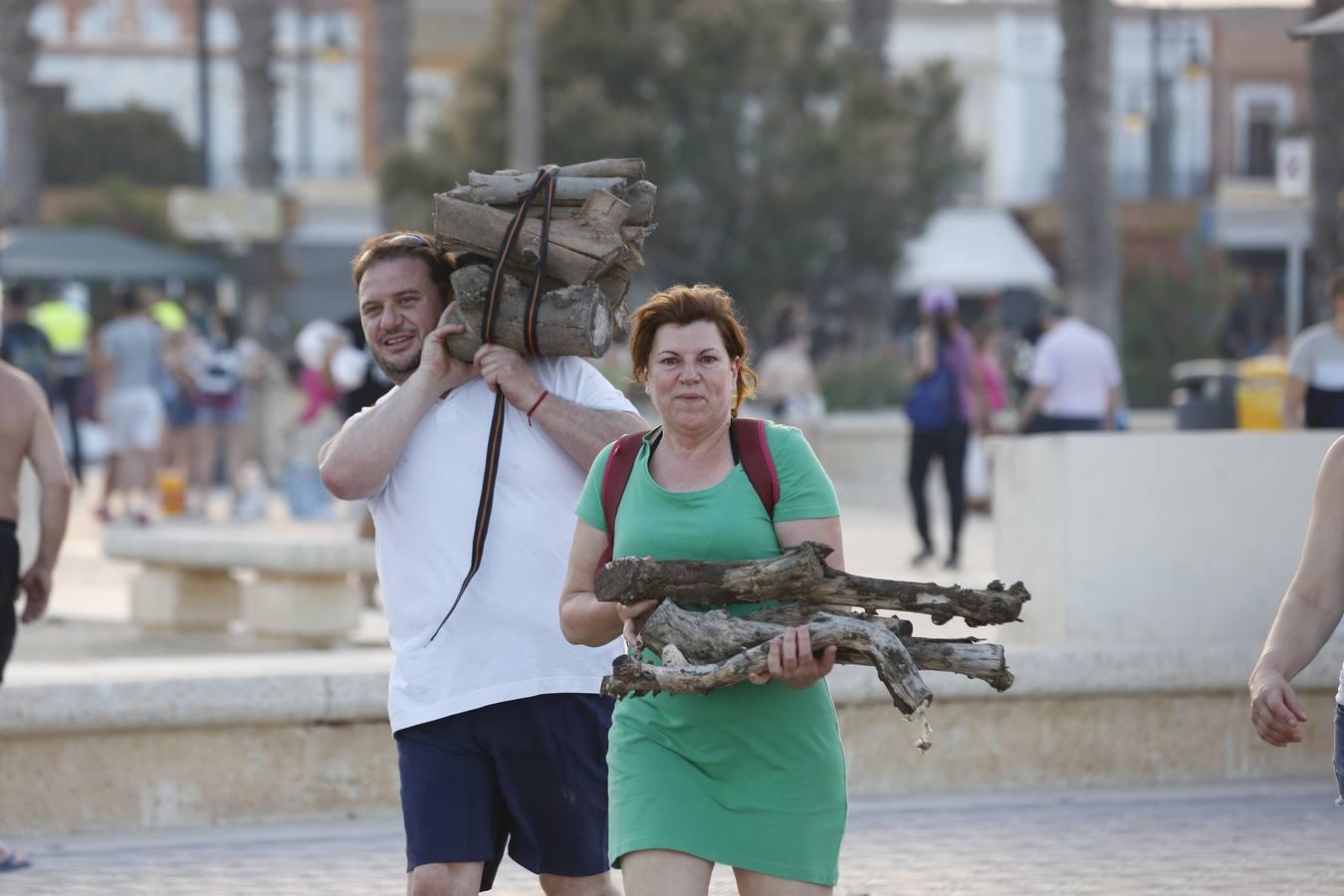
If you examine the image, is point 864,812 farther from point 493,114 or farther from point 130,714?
point 493,114

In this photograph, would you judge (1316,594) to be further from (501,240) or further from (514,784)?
(501,240)

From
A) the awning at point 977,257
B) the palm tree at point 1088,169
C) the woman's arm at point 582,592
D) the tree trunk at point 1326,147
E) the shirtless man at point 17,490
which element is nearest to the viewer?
the woman's arm at point 582,592

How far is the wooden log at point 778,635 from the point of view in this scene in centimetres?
388

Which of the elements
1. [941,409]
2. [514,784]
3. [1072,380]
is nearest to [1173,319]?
[1072,380]

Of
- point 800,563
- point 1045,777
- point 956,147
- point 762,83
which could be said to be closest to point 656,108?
point 762,83

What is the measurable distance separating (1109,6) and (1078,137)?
1.50m

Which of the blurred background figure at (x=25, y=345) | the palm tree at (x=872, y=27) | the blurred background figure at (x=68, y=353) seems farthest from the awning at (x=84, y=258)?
the blurred background figure at (x=25, y=345)

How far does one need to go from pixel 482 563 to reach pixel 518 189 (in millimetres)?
791

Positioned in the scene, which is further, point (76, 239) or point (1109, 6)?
point (76, 239)

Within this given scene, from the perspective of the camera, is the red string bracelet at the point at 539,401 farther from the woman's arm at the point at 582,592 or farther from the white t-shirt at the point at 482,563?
the woman's arm at the point at 582,592

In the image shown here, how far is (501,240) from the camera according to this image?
460 cm

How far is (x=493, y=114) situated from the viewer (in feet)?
94.9

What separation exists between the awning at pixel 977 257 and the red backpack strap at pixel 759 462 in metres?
36.9

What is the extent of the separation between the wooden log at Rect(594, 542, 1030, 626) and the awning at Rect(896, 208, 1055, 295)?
37072 millimetres
